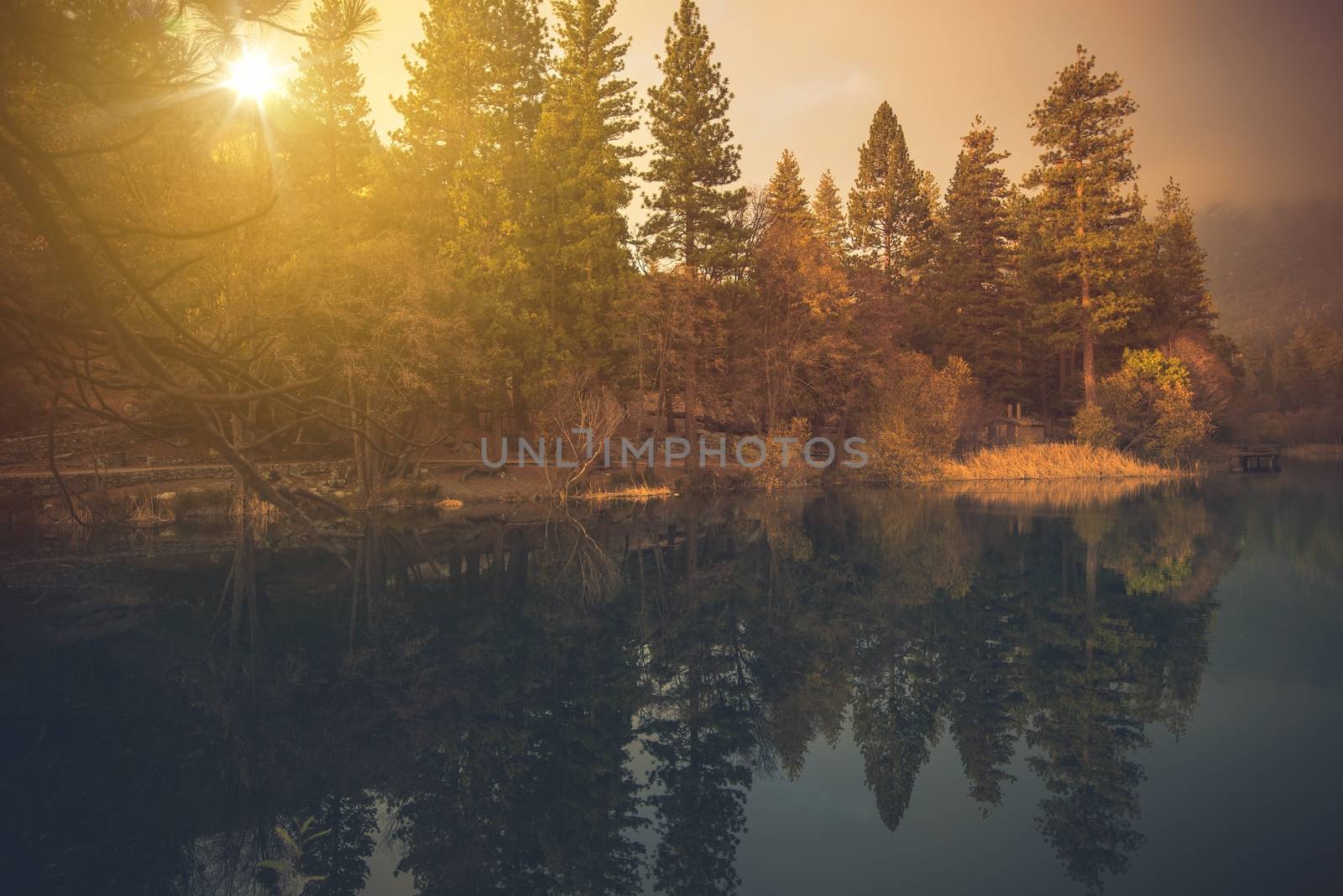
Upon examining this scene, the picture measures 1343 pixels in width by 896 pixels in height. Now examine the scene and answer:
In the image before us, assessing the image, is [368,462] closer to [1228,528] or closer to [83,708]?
[83,708]

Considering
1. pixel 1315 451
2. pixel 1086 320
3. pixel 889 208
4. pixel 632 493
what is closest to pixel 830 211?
pixel 889 208

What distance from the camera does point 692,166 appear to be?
33969 millimetres

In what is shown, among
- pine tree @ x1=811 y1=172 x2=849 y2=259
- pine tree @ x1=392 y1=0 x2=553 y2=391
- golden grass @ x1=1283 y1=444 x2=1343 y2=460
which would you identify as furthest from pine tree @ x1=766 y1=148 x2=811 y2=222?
golden grass @ x1=1283 y1=444 x2=1343 y2=460

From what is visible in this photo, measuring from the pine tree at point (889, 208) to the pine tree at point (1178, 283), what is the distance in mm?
15680

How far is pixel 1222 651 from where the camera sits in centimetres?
1116

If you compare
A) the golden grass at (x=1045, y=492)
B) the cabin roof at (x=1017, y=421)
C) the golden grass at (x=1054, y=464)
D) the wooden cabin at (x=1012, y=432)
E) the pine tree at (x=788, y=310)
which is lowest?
the golden grass at (x=1045, y=492)

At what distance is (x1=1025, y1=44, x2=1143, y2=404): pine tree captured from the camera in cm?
4344

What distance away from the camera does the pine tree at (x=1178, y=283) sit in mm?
50875

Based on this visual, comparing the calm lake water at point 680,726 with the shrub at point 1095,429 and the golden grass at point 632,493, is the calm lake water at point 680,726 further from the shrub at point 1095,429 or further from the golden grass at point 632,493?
the shrub at point 1095,429

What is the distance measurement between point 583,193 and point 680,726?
28.3 m

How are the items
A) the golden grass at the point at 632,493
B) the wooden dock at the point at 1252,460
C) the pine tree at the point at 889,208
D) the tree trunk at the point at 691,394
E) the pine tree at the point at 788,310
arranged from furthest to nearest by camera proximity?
the pine tree at the point at 889,208 → the wooden dock at the point at 1252,460 → the pine tree at the point at 788,310 → the tree trunk at the point at 691,394 → the golden grass at the point at 632,493

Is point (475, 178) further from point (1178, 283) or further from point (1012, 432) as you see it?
point (1178, 283)

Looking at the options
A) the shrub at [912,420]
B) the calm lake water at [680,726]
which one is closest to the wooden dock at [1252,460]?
the shrub at [912,420]

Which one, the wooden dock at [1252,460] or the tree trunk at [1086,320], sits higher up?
the tree trunk at [1086,320]
